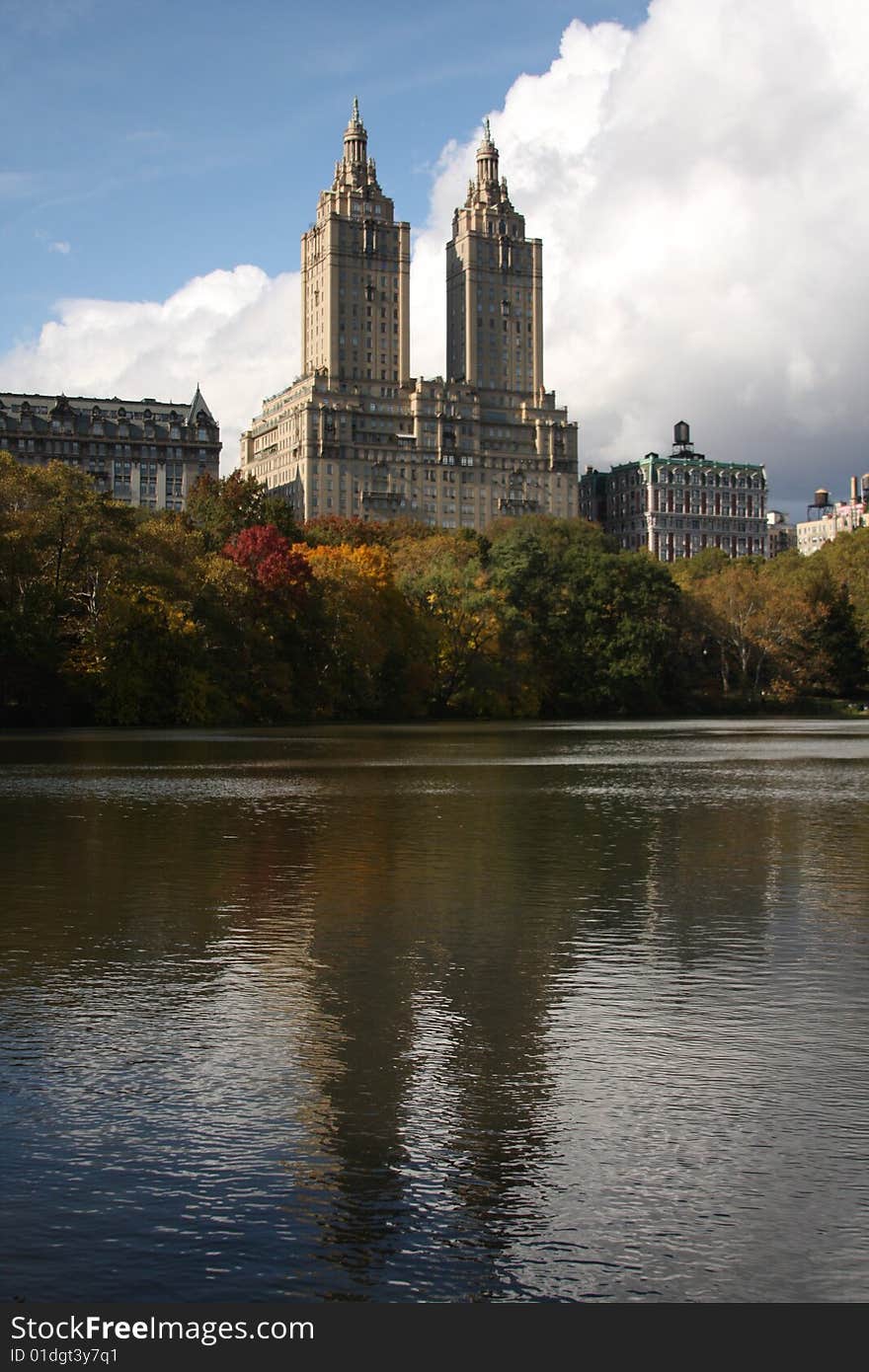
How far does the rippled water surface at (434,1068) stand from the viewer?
7699mm

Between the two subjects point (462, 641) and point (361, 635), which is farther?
point (462, 641)

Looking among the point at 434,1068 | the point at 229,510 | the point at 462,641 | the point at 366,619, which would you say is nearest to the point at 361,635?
the point at 366,619

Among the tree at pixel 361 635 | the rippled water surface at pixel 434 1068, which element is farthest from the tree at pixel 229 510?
the rippled water surface at pixel 434 1068

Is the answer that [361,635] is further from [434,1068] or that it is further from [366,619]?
[434,1068]

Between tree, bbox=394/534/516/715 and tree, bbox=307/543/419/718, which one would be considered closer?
tree, bbox=307/543/419/718

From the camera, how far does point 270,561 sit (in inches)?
3858

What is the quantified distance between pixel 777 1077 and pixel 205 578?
278 ft

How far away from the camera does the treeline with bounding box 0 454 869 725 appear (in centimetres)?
8412

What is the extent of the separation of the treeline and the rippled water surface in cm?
5973

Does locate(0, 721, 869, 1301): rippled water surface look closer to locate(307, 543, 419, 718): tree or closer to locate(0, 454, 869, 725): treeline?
locate(0, 454, 869, 725): treeline

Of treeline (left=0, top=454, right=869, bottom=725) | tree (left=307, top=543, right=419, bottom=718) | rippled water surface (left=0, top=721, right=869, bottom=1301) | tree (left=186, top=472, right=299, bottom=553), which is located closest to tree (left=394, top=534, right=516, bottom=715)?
treeline (left=0, top=454, right=869, bottom=725)

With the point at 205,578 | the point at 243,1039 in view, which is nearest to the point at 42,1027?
the point at 243,1039

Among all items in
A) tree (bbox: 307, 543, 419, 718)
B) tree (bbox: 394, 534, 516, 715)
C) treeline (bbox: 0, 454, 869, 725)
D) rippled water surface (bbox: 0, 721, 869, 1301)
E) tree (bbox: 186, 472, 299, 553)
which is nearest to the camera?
rippled water surface (bbox: 0, 721, 869, 1301)

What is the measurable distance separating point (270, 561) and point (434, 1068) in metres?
88.2
